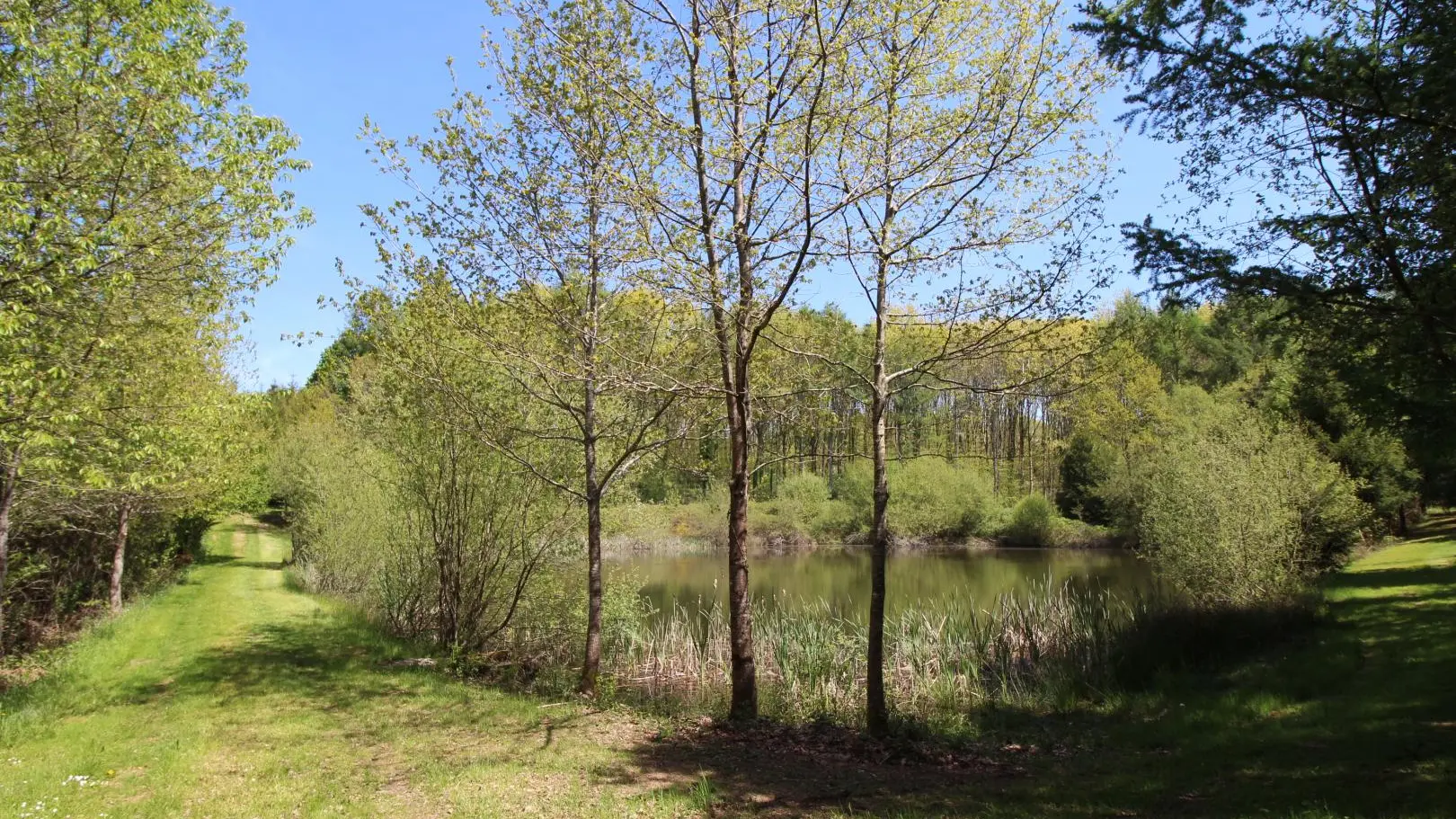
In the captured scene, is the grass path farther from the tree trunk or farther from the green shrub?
the green shrub

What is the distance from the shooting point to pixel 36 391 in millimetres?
7438

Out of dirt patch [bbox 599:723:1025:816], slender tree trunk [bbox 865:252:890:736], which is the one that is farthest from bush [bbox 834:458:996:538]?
dirt patch [bbox 599:723:1025:816]

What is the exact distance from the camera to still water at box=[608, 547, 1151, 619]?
22.0m

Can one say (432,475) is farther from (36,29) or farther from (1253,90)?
(1253,90)

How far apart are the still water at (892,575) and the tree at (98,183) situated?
322 inches

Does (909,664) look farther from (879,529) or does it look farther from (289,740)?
(289,740)

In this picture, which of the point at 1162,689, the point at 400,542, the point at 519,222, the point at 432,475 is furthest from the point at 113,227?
the point at 1162,689

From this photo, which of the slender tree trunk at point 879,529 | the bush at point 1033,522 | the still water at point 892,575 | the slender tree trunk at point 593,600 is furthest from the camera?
the bush at point 1033,522

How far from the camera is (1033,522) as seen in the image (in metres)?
43.4

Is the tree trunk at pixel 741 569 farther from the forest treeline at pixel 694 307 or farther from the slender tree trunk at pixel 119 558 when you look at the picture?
the slender tree trunk at pixel 119 558

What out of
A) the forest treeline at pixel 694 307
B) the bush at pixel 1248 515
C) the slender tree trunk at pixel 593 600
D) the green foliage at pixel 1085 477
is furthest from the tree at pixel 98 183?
the green foliage at pixel 1085 477

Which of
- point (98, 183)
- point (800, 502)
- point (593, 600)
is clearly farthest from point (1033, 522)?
point (98, 183)

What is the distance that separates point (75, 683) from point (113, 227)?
6347 mm

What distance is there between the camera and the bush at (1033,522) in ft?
141
